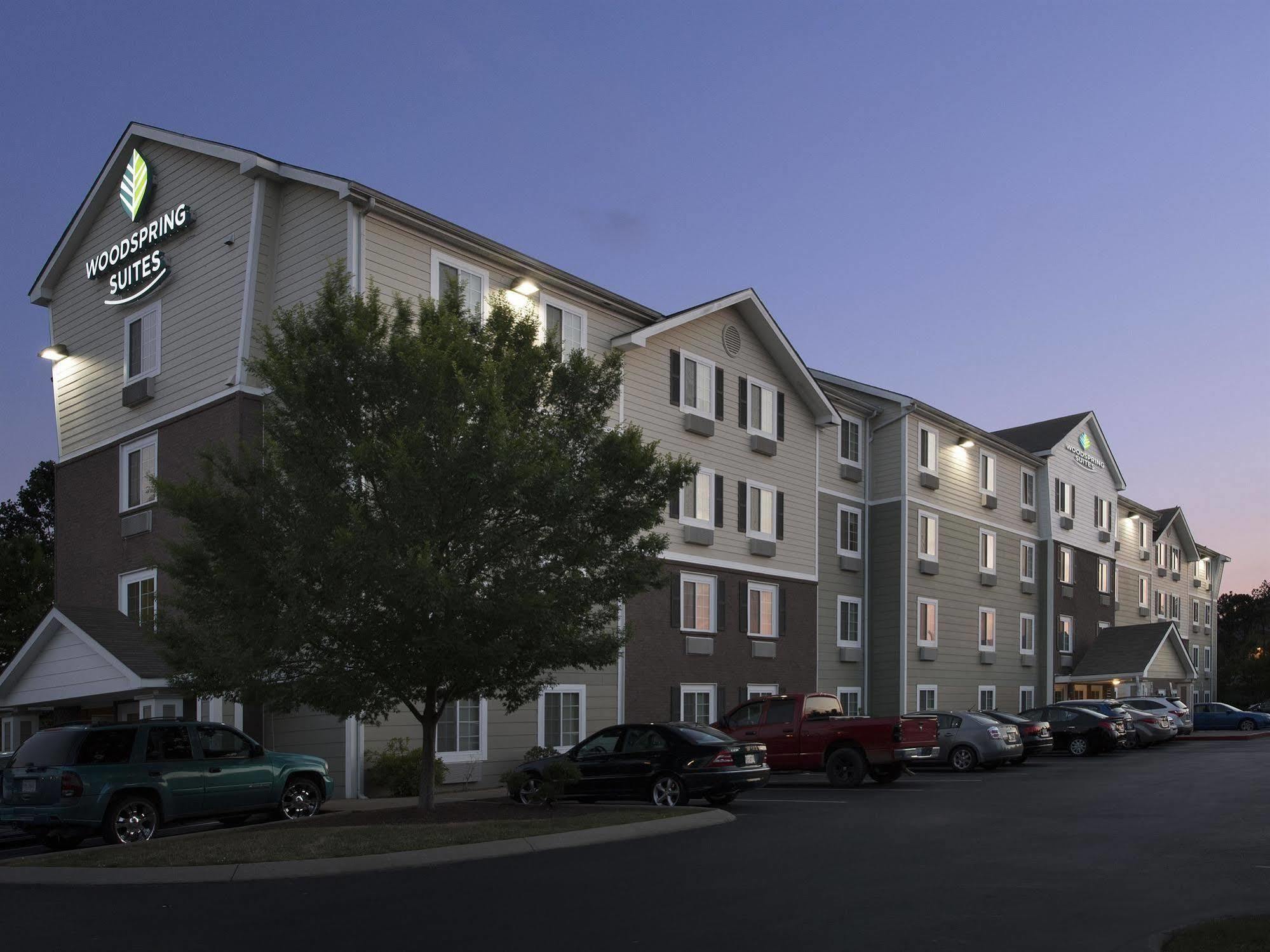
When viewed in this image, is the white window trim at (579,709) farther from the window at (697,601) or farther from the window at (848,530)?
the window at (848,530)

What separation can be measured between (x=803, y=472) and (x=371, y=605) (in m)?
22.4

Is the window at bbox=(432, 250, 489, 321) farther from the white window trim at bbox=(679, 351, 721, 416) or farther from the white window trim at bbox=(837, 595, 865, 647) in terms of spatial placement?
the white window trim at bbox=(837, 595, 865, 647)

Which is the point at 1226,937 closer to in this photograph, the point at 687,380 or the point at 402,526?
the point at 402,526

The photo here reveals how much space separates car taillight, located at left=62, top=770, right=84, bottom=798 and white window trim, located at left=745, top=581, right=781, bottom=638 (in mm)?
20901

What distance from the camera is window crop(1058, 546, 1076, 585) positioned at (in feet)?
174

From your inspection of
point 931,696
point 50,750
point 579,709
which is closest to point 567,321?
point 579,709

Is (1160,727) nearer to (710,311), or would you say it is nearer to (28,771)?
(710,311)

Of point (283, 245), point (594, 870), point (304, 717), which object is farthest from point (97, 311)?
point (594, 870)

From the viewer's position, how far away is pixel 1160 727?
40906 mm

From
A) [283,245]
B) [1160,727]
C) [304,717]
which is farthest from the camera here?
[1160,727]

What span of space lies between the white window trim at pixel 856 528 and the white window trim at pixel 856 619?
4.67ft

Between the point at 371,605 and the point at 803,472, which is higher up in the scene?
the point at 803,472

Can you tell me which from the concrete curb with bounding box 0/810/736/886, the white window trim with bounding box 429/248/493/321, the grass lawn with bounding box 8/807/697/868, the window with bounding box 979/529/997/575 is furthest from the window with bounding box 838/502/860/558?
the concrete curb with bounding box 0/810/736/886

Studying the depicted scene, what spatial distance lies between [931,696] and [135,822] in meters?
31.5
